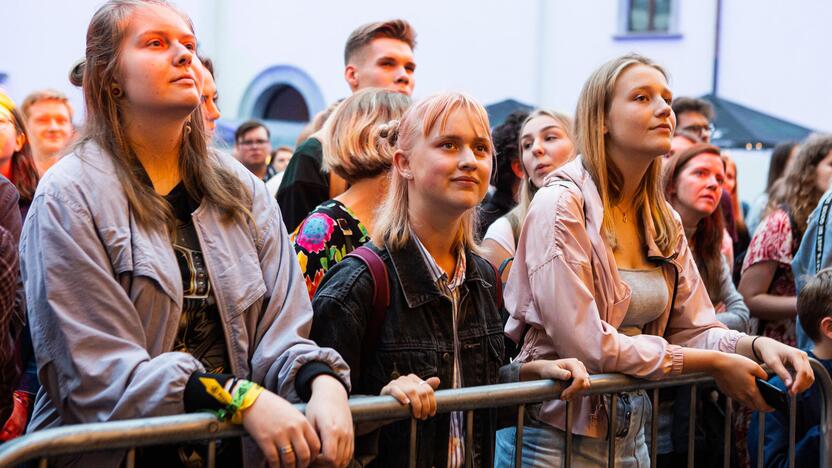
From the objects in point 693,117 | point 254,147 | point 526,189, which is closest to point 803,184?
point 693,117

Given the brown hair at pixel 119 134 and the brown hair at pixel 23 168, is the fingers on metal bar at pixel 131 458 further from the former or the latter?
the brown hair at pixel 23 168

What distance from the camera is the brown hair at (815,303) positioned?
3945mm

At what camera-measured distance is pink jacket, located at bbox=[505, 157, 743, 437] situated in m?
2.90

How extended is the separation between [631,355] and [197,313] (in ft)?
4.30

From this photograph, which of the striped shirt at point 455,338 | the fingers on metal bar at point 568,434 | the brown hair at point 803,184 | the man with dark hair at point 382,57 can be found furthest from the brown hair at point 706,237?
the striped shirt at point 455,338

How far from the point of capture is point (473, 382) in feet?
9.37

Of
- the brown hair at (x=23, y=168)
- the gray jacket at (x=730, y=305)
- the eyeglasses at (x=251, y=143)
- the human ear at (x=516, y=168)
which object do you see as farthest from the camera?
the eyeglasses at (x=251, y=143)

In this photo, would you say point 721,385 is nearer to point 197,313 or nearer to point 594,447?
point 594,447

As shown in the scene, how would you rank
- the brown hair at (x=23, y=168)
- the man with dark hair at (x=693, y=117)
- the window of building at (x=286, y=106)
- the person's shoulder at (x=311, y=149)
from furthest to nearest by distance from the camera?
1. the window of building at (x=286, y=106)
2. the man with dark hair at (x=693, y=117)
3. the person's shoulder at (x=311, y=149)
4. the brown hair at (x=23, y=168)

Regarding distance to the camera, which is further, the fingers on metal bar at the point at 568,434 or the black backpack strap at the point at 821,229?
the black backpack strap at the point at 821,229

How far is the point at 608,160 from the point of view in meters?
3.31

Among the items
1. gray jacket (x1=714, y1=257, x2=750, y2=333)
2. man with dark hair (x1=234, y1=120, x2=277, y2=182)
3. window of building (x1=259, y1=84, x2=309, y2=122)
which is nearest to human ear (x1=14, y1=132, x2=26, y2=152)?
gray jacket (x1=714, y1=257, x2=750, y2=333)

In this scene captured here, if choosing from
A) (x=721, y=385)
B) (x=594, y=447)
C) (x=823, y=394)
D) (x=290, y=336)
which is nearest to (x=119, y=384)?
(x=290, y=336)

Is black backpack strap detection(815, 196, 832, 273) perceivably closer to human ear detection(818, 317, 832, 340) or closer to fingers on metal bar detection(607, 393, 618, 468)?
human ear detection(818, 317, 832, 340)
